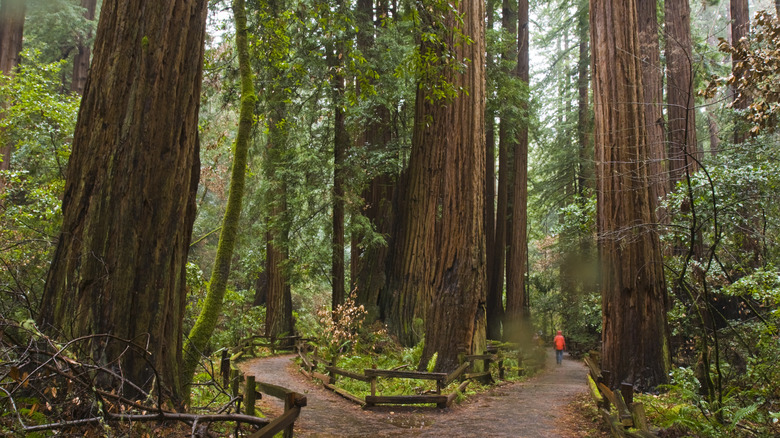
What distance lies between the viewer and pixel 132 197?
14.9ft

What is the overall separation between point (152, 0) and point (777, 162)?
9.85 metres

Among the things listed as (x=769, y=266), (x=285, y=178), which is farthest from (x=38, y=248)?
(x=769, y=266)

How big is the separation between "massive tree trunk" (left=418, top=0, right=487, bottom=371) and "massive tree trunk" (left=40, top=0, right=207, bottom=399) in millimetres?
5874

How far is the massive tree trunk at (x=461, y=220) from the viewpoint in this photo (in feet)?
36.8

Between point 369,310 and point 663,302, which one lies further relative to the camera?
point 369,310

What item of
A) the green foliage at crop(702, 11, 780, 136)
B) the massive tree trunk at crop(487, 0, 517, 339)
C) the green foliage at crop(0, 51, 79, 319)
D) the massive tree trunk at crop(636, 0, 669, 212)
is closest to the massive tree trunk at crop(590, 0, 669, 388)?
the green foliage at crop(702, 11, 780, 136)

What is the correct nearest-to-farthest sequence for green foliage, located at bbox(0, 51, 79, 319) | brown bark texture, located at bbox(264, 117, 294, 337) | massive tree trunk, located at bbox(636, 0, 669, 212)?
1. green foliage, located at bbox(0, 51, 79, 319)
2. massive tree trunk, located at bbox(636, 0, 669, 212)
3. brown bark texture, located at bbox(264, 117, 294, 337)

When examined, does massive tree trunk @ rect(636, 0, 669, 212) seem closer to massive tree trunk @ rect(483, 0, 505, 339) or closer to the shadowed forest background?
the shadowed forest background

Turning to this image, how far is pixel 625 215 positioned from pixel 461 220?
3.39 m

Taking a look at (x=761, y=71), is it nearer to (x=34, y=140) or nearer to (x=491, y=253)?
(x=34, y=140)

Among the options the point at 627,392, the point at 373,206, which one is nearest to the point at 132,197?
the point at 627,392

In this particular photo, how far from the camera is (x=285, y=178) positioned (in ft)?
53.6

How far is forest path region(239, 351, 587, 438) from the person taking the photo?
7637mm

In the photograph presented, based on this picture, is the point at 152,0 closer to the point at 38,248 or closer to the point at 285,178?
the point at 38,248
